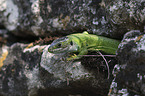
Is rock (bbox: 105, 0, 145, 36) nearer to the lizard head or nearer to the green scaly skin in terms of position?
the green scaly skin

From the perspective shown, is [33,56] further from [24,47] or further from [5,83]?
[5,83]

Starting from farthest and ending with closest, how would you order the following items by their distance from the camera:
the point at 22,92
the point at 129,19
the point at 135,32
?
the point at 22,92, the point at 129,19, the point at 135,32

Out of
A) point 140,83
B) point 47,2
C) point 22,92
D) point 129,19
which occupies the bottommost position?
point 22,92

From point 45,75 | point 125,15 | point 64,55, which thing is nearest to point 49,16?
point 64,55

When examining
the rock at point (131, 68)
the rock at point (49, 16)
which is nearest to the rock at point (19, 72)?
the rock at point (49, 16)

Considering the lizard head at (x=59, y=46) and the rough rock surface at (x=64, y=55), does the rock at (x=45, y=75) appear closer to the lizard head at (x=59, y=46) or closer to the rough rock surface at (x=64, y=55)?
the rough rock surface at (x=64, y=55)

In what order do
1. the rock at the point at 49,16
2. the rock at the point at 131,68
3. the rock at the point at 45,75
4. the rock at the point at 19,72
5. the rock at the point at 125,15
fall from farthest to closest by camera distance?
the rock at the point at 19,72
the rock at the point at 49,16
the rock at the point at 45,75
the rock at the point at 125,15
the rock at the point at 131,68

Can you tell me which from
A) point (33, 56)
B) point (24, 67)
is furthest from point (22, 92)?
point (33, 56)
